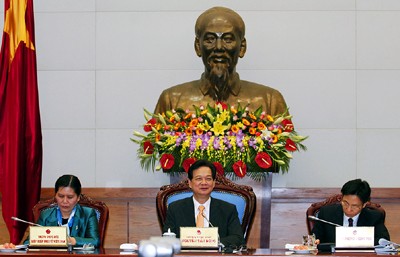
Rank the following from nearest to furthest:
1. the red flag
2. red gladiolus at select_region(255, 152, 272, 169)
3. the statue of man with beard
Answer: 1. red gladiolus at select_region(255, 152, 272, 169)
2. the red flag
3. the statue of man with beard

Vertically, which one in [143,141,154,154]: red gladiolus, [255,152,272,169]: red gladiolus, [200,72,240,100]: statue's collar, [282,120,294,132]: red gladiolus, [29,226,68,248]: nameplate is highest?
[200,72,240,100]: statue's collar

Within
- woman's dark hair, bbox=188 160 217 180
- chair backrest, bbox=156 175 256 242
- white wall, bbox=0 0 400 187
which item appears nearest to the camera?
woman's dark hair, bbox=188 160 217 180

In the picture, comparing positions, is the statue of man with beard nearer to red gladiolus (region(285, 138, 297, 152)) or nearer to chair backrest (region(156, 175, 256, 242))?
red gladiolus (region(285, 138, 297, 152))

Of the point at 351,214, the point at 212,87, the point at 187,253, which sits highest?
the point at 212,87

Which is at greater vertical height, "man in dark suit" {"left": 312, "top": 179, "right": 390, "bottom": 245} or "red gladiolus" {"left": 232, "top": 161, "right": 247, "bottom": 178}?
"red gladiolus" {"left": 232, "top": 161, "right": 247, "bottom": 178}

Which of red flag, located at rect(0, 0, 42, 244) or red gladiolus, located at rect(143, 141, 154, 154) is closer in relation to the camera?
red gladiolus, located at rect(143, 141, 154, 154)

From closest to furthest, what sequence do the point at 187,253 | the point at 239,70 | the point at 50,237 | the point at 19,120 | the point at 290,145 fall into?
the point at 187,253 → the point at 50,237 → the point at 290,145 → the point at 19,120 → the point at 239,70

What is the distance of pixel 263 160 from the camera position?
5.03 meters

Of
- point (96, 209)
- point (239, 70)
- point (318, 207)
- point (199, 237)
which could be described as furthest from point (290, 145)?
point (239, 70)

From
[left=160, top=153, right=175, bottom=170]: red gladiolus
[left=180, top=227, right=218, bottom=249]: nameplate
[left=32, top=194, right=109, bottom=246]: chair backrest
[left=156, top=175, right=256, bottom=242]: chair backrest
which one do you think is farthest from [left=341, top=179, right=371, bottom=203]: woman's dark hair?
[left=32, top=194, right=109, bottom=246]: chair backrest

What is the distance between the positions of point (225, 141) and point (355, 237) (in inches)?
50.3

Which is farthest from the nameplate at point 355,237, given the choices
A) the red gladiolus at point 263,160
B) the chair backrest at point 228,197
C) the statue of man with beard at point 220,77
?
the statue of man with beard at point 220,77

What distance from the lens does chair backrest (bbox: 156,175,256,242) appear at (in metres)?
4.77

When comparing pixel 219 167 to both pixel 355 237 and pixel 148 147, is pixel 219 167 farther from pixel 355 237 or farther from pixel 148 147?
pixel 355 237
